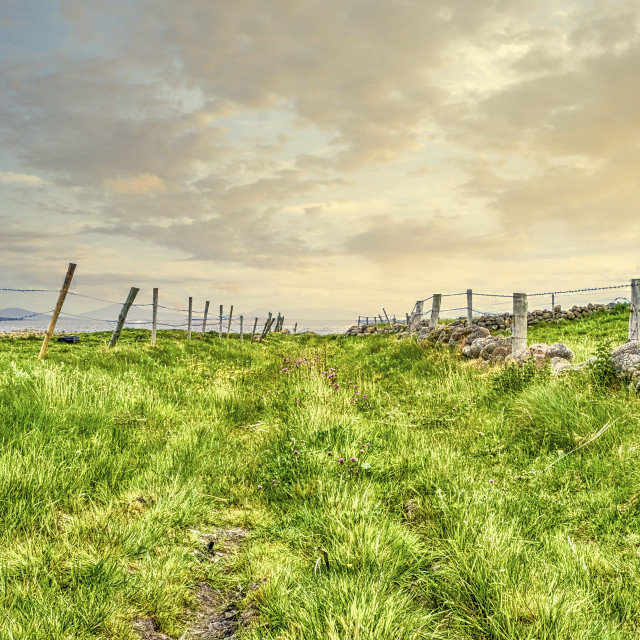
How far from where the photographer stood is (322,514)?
3674 mm

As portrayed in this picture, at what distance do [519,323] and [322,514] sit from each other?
348 inches

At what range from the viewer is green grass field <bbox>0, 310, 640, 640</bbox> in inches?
103

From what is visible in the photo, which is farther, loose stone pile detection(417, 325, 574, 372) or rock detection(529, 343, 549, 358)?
rock detection(529, 343, 549, 358)

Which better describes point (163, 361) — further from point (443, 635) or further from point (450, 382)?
point (443, 635)

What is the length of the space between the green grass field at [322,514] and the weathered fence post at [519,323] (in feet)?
11.7

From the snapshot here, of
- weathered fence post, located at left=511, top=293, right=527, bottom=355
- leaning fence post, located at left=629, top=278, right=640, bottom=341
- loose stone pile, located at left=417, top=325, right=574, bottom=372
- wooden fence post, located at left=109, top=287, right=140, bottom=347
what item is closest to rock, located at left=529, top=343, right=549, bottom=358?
loose stone pile, located at left=417, top=325, right=574, bottom=372

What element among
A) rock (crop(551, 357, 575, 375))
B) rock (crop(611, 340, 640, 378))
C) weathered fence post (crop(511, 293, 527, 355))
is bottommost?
rock (crop(551, 357, 575, 375))

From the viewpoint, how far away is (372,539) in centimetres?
322

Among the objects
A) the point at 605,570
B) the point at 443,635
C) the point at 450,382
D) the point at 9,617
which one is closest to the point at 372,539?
the point at 443,635

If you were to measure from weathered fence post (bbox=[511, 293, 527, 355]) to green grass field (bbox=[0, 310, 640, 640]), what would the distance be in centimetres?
357

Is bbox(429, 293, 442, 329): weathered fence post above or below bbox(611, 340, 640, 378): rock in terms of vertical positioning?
above

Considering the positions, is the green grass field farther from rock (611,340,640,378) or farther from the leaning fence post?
the leaning fence post

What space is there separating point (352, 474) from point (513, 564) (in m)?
1.87

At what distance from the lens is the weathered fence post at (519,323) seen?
35.3ft
